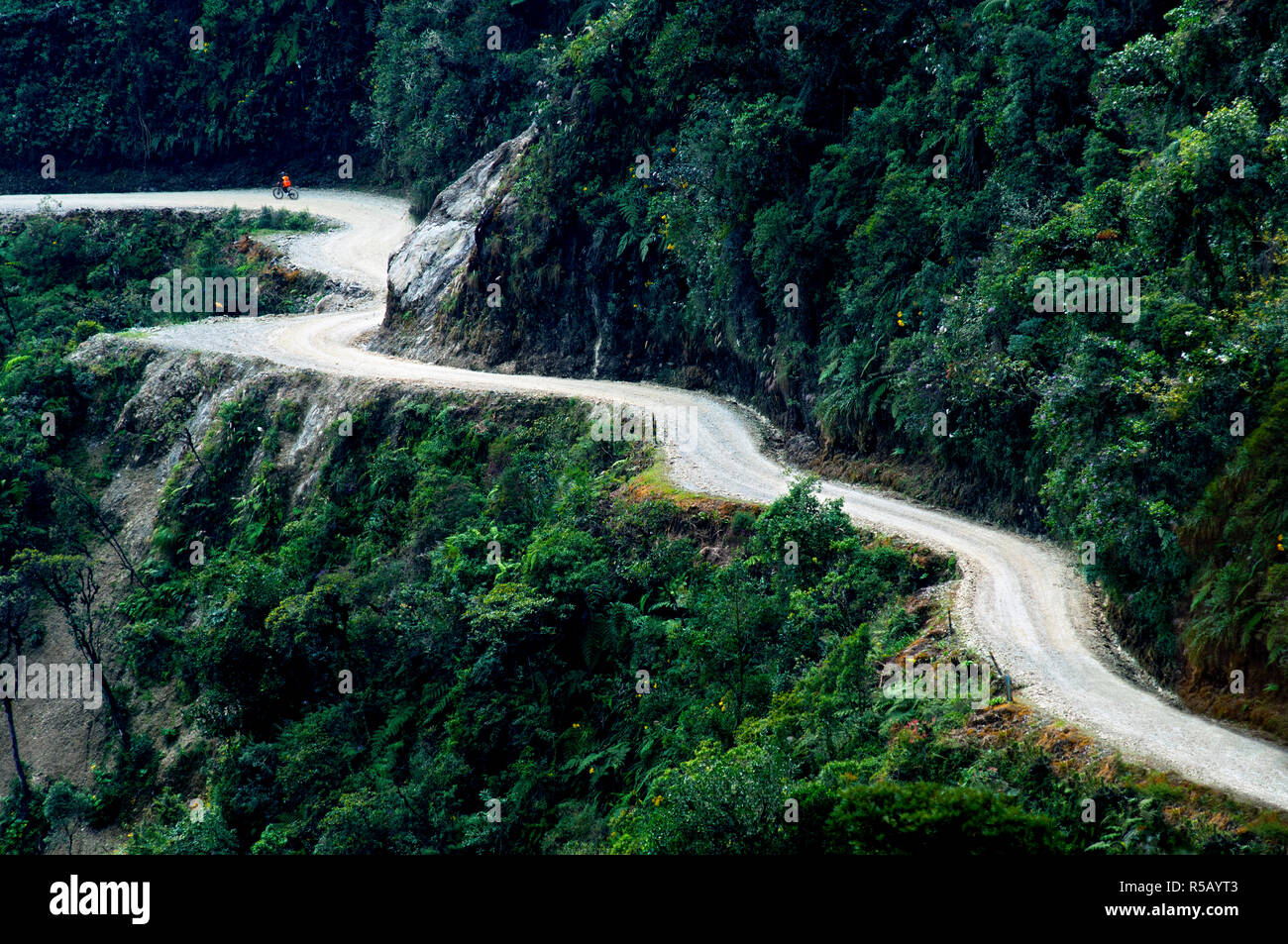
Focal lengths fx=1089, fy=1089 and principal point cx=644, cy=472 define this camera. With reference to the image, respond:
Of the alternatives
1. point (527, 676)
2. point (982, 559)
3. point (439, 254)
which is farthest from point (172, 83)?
point (982, 559)

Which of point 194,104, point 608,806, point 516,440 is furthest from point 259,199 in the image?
point 608,806

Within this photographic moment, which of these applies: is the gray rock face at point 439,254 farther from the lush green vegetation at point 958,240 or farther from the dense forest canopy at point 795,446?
the dense forest canopy at point 795,446

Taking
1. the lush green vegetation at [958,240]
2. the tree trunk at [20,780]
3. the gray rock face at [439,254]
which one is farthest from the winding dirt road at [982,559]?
the tree trunk at [20,780]

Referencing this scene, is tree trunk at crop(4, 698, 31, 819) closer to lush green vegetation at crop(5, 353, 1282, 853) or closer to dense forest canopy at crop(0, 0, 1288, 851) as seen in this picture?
dense forest canopy at crop(0, 0, 1288, 851)

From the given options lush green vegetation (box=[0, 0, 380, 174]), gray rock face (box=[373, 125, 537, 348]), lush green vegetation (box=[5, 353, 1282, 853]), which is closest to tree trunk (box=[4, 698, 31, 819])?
lush green vegetation (box=[5, 353, 1282, 853])

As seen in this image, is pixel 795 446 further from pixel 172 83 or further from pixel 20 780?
pixel 172 83

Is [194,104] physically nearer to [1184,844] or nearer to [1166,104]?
[1166,104]
